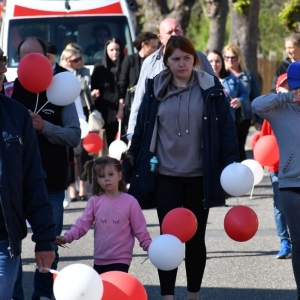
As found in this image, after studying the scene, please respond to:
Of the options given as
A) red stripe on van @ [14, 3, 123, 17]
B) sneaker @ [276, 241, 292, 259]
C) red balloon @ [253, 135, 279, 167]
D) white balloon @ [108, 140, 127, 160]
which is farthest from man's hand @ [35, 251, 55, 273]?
red stripe on van @ [14, 3, 123, 17]

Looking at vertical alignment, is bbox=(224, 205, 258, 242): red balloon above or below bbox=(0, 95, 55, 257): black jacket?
below

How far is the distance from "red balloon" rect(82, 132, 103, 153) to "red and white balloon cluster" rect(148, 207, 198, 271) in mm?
5899

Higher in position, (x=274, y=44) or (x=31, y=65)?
(x=31, y=65)

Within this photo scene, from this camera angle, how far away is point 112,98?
12.8 m

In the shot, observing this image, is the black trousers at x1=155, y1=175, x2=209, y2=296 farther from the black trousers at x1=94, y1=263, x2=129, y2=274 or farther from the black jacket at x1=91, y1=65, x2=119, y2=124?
the black jacket at x1=91, y1=65, x2=119, y2=124

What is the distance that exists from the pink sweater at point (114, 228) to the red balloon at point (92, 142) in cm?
584

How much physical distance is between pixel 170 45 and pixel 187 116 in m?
0.49

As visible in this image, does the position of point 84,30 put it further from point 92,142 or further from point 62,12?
point 92,142

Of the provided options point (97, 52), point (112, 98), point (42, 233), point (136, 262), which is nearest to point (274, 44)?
point (97, 52)

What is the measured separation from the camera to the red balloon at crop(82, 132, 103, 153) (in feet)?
39.0

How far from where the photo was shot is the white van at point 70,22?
15.6 meters

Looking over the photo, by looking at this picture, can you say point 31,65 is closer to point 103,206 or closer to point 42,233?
point 103,206

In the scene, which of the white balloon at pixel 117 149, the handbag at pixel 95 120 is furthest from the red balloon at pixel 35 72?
the handbag at pixel 95 120

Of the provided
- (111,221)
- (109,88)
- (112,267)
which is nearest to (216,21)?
(109,88)
